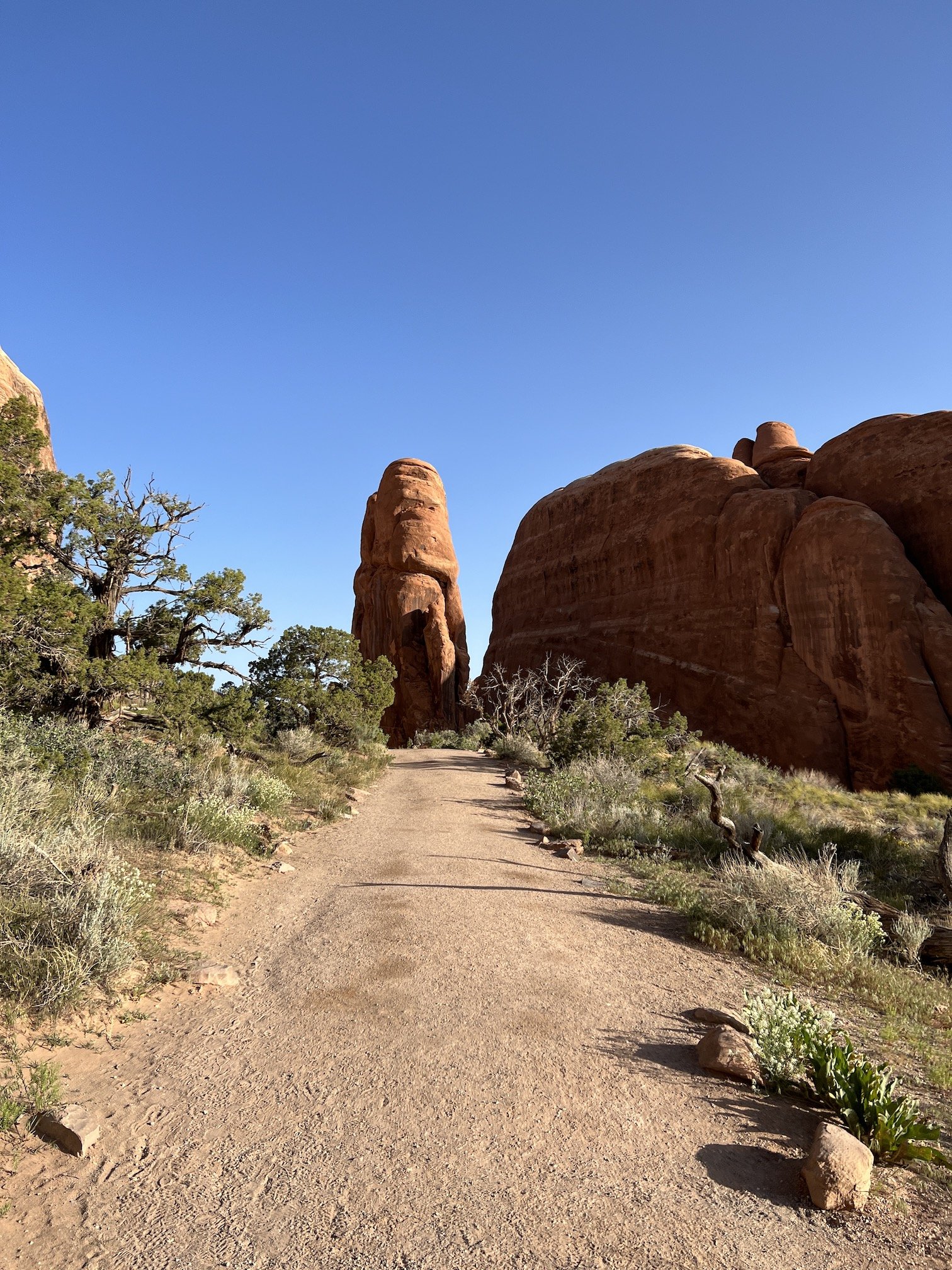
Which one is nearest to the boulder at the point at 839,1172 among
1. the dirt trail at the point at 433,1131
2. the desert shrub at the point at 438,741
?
the dirt trail at the point at 433,1131

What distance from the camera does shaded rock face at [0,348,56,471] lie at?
1953 cm

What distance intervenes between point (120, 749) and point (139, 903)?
532 centimetres

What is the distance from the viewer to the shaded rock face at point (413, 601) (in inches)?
1603

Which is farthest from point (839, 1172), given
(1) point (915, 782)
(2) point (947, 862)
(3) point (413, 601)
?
(3) point (413, 601)

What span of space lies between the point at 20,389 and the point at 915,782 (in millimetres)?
34770

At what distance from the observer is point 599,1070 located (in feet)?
13.6

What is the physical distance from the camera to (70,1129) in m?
3.32

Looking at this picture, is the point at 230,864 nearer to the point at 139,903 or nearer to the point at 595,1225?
the point at 139,903

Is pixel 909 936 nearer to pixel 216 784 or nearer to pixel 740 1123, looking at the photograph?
pixel 740 1123

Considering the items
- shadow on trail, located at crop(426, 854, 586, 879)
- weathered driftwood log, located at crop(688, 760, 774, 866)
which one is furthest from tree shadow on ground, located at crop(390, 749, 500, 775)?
weathered driftwood log, located at crop(688, 760, 774, 866)

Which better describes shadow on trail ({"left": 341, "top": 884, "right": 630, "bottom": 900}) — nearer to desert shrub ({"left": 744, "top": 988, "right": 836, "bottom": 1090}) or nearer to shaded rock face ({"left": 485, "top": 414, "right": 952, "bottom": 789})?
desert shrub ({"left": 744, "top": 988, "right": 836, "bottom": 1090})

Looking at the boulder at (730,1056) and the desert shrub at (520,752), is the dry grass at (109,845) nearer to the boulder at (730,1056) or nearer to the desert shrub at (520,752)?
the boulder at (730,1056)

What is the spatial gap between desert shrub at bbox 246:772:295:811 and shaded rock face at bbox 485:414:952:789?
2382 centimetres

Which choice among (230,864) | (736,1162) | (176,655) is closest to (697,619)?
(176,655)
